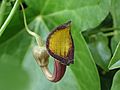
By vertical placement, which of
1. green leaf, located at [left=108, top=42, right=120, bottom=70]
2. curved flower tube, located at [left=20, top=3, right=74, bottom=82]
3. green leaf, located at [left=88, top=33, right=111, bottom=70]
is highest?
curved flower tube, located at [left=20, top=3, right=74, bottom=82]

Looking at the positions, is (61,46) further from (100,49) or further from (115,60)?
(100,49)

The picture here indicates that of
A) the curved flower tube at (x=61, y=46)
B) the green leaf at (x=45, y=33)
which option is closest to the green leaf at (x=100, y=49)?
the green leaf at (x=45, y=33)

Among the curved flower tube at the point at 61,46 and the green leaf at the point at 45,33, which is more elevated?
the curved flower tube at the point at 61,46

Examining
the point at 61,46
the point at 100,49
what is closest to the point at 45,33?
the point at 100,49

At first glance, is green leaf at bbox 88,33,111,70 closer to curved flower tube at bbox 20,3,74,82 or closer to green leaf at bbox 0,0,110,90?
green leaf at bbox 0,0,110,90

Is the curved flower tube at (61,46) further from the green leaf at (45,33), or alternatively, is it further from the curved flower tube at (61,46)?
the green leaf at (45,33)

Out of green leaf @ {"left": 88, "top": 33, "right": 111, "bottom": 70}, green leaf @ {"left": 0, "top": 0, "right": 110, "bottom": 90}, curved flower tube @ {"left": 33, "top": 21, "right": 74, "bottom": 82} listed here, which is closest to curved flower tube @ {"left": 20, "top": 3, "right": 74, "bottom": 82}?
curved flower tube @ {"left": 33, "top": 21, "right": 74, "bottom": 82}
